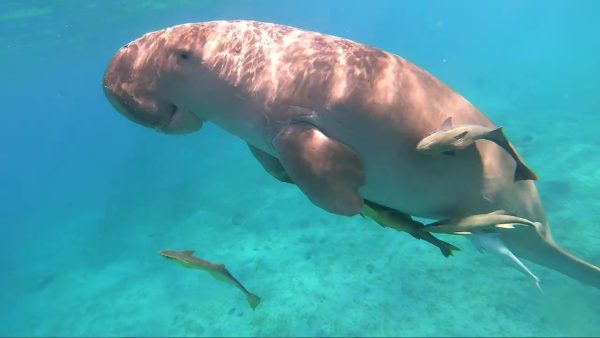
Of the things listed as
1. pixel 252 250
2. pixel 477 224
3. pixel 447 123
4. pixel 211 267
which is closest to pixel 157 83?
pixel 447 123

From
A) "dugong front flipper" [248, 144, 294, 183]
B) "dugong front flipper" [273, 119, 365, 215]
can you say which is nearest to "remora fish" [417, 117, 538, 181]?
"dugong front flipper" [273, 119, 365, 215]

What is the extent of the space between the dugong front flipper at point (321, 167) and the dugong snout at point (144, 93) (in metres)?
0.62

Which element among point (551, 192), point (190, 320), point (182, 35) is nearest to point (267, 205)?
point (190, 320)

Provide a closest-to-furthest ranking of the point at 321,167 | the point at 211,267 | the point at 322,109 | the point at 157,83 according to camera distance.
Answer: the point at 321,167 < the point at 322,109 < the point at 157,83 < the point at 211,267

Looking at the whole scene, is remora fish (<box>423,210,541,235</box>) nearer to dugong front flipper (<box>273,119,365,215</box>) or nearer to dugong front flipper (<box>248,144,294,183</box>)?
dugong front flipper (<box>273,119,365,215</box>)

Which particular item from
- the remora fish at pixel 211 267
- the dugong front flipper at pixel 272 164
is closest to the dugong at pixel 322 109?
the dugong front flipper at pixel 272 164

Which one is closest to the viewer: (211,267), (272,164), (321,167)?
(321,167)

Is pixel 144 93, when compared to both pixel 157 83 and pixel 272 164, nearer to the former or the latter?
pixel 157 83

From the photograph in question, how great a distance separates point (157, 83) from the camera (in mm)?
2199

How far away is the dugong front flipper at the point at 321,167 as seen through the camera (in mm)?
1895

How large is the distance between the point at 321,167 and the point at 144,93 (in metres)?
1.02

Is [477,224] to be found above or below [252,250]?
above

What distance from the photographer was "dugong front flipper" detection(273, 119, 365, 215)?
1.89 meters

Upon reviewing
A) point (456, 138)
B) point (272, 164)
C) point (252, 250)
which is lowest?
point (252, 250)
